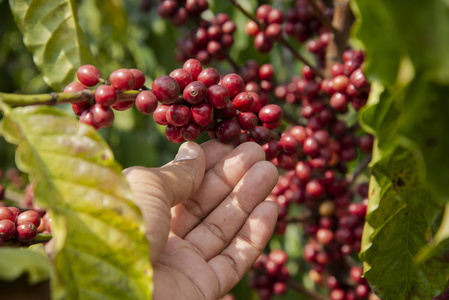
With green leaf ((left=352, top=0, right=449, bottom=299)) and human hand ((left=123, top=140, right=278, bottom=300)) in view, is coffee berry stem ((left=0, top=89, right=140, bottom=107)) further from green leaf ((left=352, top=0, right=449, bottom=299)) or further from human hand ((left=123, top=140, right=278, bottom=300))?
green leaf ((left=352, top=0, right=449, bottom=299))

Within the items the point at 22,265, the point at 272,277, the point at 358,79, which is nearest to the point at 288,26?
the point at 358,79

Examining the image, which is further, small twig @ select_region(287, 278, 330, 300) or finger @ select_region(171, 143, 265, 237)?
small twig @ select_region(287, 278, 330, 300)

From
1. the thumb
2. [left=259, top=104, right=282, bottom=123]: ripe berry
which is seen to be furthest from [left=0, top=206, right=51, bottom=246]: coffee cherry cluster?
[left=259, top=104, right=282, bottom=123]: ripe berry

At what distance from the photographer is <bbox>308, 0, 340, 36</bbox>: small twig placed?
6.10 feet

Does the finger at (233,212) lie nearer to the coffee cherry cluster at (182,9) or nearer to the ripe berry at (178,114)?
the ripe berry at (178,114)

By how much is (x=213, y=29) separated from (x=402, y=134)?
1463 mm

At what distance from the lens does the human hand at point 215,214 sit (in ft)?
4.82

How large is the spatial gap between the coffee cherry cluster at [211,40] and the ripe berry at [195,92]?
0.79 meters

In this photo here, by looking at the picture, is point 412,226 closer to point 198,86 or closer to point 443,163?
point 443,163

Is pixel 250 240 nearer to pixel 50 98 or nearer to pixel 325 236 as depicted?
pixel 325 236

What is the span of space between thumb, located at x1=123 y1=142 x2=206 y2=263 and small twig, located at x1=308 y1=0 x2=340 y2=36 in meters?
0.90

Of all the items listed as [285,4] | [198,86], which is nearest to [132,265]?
[198,86]

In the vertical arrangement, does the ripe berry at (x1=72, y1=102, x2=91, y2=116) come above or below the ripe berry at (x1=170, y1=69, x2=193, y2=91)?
below

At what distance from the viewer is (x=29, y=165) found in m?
0.96
